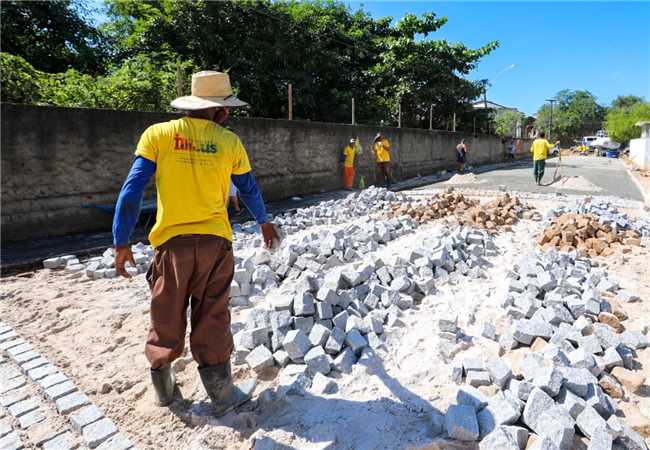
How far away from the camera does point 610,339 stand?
275 centimetres

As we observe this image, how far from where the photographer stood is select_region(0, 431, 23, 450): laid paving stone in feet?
6.48

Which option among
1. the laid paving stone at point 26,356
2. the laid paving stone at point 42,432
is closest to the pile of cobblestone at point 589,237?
the laid paving stone at point 42,432

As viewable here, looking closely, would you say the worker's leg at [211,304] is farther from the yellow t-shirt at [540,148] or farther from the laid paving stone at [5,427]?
the yellow t-shirt at [540,148]

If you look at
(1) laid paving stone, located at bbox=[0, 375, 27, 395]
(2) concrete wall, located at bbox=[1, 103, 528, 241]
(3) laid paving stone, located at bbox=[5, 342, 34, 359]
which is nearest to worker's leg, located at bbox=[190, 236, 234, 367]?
(1) laid paving stone, located at bbox=[0, 375, 27, 395]

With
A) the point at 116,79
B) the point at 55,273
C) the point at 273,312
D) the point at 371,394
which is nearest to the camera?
the point at 371,394

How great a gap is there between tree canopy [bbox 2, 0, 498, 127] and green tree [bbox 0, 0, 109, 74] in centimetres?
3

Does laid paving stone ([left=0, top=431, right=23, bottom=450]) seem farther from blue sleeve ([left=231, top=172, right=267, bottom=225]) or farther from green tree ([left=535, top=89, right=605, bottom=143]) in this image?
green tree ([left=535, top=89, right=605, bottom=143])

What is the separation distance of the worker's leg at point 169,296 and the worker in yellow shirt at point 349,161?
952 centimetres

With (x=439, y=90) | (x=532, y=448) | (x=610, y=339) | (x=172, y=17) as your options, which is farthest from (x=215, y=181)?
(x=439, y=90)

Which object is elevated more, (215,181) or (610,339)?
(215,181)

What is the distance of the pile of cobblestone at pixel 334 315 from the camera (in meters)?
2.66

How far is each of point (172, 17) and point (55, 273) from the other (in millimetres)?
11784

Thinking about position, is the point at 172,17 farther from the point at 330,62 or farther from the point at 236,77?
the point at 330,62

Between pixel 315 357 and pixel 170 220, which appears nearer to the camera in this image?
pixel 170 220
